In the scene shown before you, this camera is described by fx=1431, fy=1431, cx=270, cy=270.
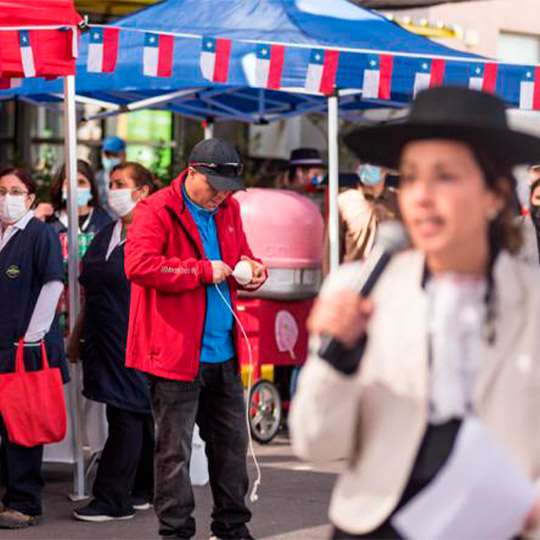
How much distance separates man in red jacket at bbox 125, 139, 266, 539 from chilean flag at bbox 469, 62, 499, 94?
3.61 m

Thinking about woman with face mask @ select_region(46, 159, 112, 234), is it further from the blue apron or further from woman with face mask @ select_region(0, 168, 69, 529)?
woman with face mask @ select_region(0, 168, 69, 529)

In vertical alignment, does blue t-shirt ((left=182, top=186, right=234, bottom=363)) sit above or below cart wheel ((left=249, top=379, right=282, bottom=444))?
above

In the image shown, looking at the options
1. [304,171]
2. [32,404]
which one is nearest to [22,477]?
[32,404]

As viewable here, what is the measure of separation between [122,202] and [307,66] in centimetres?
205

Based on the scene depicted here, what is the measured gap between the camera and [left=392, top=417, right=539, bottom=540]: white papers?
290 centimetres

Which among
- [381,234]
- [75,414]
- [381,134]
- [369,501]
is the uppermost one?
[381,134]

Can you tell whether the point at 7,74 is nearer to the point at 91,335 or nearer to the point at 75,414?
the point at 91,335

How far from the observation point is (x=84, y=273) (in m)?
7.70

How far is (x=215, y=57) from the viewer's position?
876cm

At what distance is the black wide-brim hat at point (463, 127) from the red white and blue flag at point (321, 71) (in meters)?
6.07

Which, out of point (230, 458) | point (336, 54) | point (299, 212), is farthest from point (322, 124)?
point (230, 458)

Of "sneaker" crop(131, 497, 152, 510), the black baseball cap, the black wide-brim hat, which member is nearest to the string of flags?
the black baseball cap

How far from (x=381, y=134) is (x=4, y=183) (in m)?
4.57

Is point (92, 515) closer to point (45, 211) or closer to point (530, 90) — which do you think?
point (45, 211)
